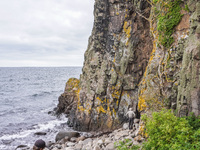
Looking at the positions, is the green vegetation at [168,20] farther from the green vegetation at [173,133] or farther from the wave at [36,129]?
the wave at [36,129]

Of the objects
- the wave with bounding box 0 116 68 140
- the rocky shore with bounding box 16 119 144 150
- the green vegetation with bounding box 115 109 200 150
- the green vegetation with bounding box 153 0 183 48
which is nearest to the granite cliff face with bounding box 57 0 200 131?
the green vegetation with bounding box 153 0 183 48

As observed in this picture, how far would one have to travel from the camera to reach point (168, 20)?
10875 millimetres

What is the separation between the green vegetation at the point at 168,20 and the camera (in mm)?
10634

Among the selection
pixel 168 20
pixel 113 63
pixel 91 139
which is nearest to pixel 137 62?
pixel 113 63

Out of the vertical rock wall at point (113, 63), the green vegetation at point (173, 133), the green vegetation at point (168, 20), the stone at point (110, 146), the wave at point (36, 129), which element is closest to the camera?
the green vegetation at point (173, 133)

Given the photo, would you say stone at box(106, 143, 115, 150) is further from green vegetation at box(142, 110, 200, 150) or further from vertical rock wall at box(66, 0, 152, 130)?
vertical rock wall at box(66, 0, 152, 130)

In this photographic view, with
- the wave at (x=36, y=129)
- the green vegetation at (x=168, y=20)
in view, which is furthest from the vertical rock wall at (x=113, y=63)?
the green vegetation at (x=168, y=20)

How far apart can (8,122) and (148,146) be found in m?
23.6

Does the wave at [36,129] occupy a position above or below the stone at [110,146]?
below

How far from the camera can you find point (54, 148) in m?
15.0

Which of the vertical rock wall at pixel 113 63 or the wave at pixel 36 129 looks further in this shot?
the wave at pixel 36 129

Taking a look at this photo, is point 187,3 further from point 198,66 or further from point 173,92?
point 173,92

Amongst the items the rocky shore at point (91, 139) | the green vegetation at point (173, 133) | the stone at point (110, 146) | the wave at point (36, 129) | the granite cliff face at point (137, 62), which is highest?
the granite cliff face at point (137, 62)

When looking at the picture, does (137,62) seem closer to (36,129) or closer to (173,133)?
(173,133)
